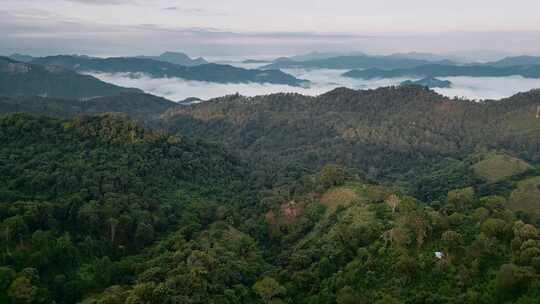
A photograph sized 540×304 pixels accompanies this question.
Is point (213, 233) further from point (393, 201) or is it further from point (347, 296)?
point (347, 296)

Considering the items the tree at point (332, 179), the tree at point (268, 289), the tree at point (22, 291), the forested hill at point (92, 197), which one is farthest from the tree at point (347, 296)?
the tree at point (332, 179)

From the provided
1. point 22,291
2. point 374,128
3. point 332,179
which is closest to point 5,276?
point 22,291

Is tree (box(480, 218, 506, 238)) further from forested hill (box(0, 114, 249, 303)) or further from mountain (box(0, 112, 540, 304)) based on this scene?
forested hill (box(0, 114, 249, 303))

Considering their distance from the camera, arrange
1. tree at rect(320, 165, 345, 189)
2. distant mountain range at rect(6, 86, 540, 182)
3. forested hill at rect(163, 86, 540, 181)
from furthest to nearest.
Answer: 1. distant mountain range at rect(6, 86, 540, 182)
2. forested hill at rect(163, 86, 540, 181)
3. tree at rect(320, 165, 345, 189)

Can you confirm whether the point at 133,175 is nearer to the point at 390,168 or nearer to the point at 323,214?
the point at 323,214

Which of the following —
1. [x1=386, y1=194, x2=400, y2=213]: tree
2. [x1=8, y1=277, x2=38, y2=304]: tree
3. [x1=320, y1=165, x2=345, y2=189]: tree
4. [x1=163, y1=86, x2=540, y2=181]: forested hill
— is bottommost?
[x1=163, y1=86, x2=540, y2=181]: forested hill

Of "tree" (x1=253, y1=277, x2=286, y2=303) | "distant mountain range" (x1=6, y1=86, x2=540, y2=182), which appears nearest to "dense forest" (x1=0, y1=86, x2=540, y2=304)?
"tree" (x1=253, y1=277, x2=286, y2=303)
